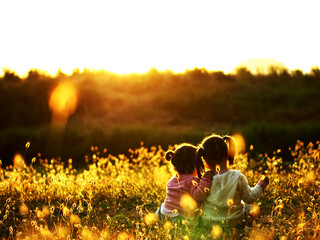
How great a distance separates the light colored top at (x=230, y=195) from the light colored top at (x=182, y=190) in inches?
4.0

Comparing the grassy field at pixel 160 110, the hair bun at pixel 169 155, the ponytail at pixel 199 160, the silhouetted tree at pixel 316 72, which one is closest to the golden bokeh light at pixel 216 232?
the ponytail at pixel 199 160

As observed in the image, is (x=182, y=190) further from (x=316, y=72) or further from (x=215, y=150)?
(x=316, y=72)

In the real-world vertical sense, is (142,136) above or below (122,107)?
below

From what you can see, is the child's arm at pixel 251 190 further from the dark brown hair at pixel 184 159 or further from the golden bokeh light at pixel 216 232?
the dark brown hair at pixel 184 159

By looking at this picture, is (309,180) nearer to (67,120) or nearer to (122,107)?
(67,120)

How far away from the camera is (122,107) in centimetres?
1992

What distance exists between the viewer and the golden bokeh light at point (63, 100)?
18.3 meters

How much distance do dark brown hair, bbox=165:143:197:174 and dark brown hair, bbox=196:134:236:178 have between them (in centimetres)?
28

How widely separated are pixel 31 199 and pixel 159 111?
14151mm

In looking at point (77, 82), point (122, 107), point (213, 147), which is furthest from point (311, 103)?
point (213, 147)

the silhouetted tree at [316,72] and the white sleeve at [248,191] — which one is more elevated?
the silhouetted tree at [316,72]

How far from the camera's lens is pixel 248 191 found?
387 cm

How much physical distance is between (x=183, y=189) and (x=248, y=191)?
2.38 feet

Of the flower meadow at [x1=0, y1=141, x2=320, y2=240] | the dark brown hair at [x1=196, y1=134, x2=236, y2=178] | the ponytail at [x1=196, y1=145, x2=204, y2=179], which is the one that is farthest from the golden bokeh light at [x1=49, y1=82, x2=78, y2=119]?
the dark brown hair at [x1=196, y1=134, x2=236, y2=178]
